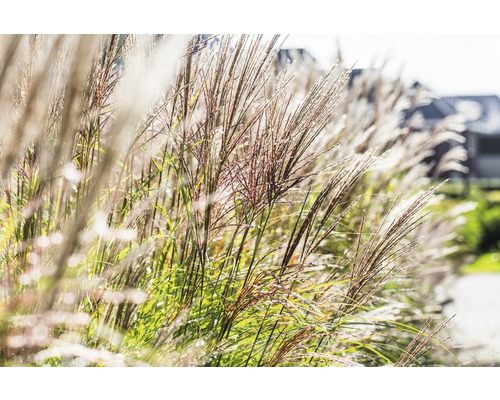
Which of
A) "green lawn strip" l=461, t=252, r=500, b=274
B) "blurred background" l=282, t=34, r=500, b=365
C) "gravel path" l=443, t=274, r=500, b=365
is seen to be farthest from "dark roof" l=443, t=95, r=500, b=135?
"gravel path" l=443, t=274, r=500, b=365

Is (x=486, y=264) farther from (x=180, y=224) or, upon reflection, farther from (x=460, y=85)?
(x=180, y=224)

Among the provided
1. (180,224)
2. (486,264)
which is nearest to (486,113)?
(486,264)

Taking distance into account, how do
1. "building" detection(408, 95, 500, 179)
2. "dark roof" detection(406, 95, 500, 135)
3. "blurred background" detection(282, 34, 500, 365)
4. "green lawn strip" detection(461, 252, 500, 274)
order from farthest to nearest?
"building" detection(408, 95, 500, 179), "dark roof" detection(406, 95, 500, 135), "green lawn strip" detection(461, 252, 500, 274), "blurred background" detection(282, 34, 500, 365)

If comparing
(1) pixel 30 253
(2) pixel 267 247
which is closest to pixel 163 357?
(1) pixel 30 253

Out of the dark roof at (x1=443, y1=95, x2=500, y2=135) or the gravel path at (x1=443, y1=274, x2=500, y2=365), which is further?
the dark roof at (x1=443, y1=95, x2=500, y2=135)

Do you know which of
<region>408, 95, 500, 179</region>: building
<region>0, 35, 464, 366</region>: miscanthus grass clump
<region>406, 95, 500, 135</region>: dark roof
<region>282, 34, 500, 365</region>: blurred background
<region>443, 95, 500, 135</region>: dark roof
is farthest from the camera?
<region>443, 95, 500, 135</region>: dark roof

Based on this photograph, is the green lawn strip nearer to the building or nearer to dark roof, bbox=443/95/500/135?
the building

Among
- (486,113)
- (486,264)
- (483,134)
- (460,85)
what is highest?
(486,113)

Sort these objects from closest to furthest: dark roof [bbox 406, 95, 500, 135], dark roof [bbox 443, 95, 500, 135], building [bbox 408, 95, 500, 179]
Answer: dark roof [bbox 406, 95, 500, 135]
building [bbox 408, 95, 500, 179]
dark roof [bbox 443, 95, 500, 135]

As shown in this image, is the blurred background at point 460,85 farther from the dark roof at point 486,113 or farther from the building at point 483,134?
the dark roof at point 486,113

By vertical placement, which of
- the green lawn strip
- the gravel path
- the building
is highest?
the building

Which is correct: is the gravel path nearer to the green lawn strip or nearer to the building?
the green lawn strip

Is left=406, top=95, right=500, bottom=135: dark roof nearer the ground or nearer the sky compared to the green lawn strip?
nearer the sky
